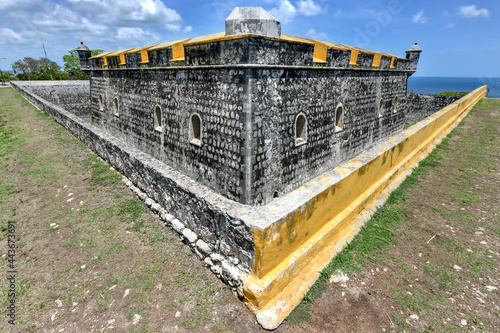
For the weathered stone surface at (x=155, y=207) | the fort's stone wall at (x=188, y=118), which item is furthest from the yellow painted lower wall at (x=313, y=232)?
the weathered stone surface at (x=155, y=207)

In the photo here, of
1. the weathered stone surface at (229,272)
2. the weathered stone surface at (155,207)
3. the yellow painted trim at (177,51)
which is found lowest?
the weathered stone surface at (229,272)

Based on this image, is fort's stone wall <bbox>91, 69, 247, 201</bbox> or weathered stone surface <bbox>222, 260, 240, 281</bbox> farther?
fort's stone wall <bbox>91, 69, 247, 201</bbox>

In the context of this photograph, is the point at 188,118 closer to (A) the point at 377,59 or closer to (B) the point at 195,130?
(B) the point at 195,130

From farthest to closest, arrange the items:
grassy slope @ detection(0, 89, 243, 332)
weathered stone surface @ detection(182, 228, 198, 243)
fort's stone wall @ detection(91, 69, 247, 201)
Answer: weathered stone surface @ detection(182, 228, 198, 243), fort's stone wall @ detection(91, 69, 247, 201), grassy slope @ detection(0, 89, 243, 332)

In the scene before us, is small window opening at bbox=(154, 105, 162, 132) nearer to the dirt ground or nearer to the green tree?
the dirt ground

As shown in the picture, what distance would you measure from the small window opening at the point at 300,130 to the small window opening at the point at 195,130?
7.87ft

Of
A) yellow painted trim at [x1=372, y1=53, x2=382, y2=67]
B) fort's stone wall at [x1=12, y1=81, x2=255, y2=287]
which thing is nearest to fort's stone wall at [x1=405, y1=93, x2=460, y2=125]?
yellow painted trim at [x1=372, y1=53, x2=382, y2=67]

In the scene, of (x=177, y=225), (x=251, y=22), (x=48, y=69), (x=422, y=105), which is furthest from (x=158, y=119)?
(x=48, y=69)

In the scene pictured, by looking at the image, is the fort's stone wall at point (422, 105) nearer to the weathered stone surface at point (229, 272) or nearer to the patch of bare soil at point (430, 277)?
the patch of bare soil at point (430, 277)

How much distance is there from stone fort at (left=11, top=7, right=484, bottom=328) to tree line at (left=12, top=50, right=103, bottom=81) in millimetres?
53598

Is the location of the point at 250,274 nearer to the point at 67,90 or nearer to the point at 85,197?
the point at 85,197

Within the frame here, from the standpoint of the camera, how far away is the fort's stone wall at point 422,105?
22438mm

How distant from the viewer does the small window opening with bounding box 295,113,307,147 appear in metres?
6.23

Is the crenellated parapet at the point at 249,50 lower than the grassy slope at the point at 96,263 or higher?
higher
